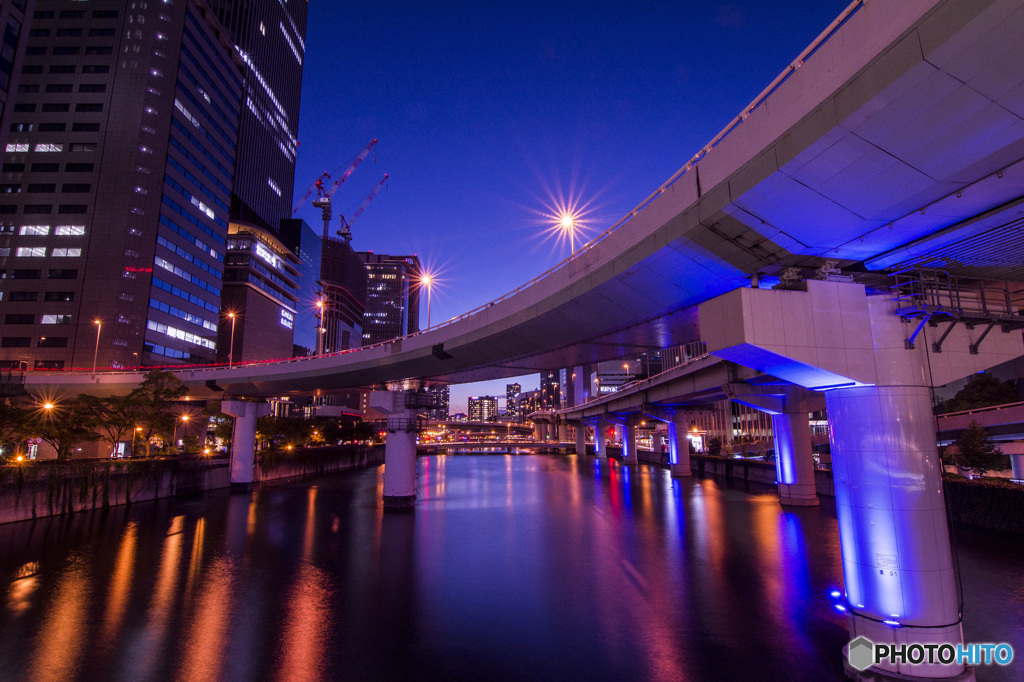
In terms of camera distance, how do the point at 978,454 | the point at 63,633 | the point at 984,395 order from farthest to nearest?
the point at 984,395 → the point at 978,454 → the point at 63,633

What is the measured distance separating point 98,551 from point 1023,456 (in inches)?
2444

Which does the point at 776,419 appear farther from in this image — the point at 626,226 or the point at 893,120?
the point at 893,120

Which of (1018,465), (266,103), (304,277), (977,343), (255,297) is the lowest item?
(1018,465)

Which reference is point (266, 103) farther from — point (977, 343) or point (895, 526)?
point (895, 526)

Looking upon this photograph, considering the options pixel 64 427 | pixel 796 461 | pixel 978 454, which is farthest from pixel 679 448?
pixel 64 427

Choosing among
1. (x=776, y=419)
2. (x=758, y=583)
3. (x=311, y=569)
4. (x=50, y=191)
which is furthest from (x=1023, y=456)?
(x=50, y=191)

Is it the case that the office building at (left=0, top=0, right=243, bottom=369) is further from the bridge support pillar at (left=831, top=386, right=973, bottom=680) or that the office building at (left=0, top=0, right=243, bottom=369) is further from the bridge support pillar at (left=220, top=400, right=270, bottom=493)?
the bridge support pillar at (left=831, top=386, right=973, bottom=680)

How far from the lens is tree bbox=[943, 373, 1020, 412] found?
192 feet

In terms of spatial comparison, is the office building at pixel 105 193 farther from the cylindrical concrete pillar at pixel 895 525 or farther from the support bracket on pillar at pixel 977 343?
the support bracket on pillar at pixel 977 343

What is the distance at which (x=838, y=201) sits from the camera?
9.49m

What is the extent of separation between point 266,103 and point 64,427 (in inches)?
6440

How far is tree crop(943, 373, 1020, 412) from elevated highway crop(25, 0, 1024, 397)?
64.9m

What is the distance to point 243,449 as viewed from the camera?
4769cm

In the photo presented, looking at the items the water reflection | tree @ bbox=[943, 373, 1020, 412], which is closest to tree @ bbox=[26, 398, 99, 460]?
the water reflection
